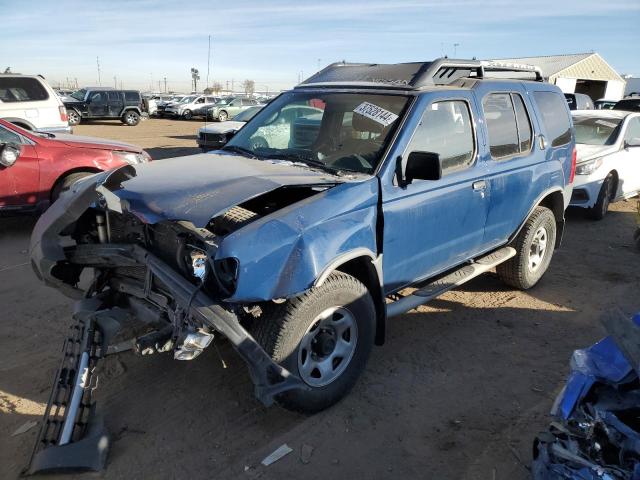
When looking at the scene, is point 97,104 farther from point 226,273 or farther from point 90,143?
point 226,273

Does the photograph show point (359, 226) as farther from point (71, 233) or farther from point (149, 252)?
point (71, 233)

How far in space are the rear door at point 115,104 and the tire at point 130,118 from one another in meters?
0.32

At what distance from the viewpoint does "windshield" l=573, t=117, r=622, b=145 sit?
8.90 metres

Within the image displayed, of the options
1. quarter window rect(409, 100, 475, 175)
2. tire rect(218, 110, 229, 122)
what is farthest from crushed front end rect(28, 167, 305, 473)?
tire rect(218, 110, 229, 122)

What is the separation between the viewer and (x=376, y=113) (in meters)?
3.85

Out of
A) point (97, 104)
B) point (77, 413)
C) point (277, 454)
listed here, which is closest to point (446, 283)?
point (277, 454)

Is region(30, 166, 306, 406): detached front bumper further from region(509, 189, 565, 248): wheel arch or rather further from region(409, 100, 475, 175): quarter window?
region(509, 189, 565, 248): wheel arch

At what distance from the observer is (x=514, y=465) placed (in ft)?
9.59

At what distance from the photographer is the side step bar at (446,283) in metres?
3.78

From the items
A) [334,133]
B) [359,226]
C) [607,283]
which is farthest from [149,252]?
[607,283]

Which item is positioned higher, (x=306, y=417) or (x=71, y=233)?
(x=71, y=233)

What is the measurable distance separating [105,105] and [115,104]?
1.67 ft

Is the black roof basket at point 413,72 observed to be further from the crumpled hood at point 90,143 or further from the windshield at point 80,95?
the windshield at point 80,95

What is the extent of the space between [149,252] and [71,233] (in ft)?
2.81
